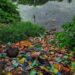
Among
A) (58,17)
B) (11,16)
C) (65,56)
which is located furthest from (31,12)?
(65,56)

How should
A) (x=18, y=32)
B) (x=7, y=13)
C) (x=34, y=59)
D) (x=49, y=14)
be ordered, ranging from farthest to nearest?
(x=49, y=14), (x=7, y=13), (x=18, y=32), (x=34, y=59)

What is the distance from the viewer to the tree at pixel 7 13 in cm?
1240

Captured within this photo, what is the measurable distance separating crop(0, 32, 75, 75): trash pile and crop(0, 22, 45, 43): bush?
1.56ft

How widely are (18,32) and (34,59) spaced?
196cm

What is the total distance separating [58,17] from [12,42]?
9996 mm

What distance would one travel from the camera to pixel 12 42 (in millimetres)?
9188

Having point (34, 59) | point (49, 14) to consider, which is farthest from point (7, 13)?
point (49, 14)

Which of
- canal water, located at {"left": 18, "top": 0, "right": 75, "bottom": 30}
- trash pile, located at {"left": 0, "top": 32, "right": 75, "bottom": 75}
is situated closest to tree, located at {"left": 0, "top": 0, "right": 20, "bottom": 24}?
trash pile, located at {"left": 0, "top": 32, "right": 75, "bottom": 75}

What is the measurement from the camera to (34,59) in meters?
7.74

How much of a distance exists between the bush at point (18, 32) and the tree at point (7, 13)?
1.86 meters

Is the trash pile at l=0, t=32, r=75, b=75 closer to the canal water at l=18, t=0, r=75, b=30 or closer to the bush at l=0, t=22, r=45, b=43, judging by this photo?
the bush at l=0, t=22, r=45, b=43

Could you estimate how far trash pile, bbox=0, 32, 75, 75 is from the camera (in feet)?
24.3

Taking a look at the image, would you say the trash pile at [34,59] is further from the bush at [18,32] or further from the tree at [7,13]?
the tree at [7,13]

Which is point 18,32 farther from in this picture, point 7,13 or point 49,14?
point 49,14
